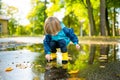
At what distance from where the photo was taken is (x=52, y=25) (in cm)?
790

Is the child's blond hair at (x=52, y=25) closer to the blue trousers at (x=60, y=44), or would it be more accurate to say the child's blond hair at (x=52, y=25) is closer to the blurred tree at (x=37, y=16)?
the blue trousers at (x=60, y=44)

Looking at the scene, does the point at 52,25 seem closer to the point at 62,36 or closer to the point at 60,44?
the point at 62,36

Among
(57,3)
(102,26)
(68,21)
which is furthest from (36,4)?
(102,26)

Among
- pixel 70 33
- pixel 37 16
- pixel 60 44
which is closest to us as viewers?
pixel 70 33

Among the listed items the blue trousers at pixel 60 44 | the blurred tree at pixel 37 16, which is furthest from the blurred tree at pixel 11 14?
the blue trousers at pixel 60 44

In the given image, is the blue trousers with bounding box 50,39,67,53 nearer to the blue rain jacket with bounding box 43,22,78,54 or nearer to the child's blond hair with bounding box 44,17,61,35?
the blue rain jacket with bounding box 43,22,78,54

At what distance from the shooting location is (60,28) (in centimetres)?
827

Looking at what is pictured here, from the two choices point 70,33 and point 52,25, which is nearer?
point 52,25

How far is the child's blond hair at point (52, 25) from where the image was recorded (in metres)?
7.83

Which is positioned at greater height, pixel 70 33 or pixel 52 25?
pixel 52 25

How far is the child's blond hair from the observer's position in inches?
308

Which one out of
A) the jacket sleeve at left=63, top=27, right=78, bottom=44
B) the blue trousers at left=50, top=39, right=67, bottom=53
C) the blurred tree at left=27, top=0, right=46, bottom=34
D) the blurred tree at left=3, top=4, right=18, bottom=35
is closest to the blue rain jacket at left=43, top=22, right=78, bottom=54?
the jacket sleeve at left=63, top=27, right=78, bottom=44

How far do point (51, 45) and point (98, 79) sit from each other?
2733 mm

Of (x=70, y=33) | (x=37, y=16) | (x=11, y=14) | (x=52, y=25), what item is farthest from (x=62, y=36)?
(x=11, y=14)
